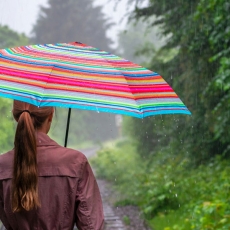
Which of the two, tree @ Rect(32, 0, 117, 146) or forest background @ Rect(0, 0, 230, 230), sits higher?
tree @ Rect(32, 0, 117, 146)

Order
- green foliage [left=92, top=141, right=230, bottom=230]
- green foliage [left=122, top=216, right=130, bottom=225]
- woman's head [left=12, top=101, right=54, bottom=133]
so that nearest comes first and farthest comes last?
woman's head [left=12, top=101, right=54, bottom=133]
green foliage [left=92, top=141, right=230, bottom=230]
green foliage [left=122, top=216, right=130, bottom=225]

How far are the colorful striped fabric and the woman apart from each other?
0.91 ft

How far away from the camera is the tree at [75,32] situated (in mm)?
52122

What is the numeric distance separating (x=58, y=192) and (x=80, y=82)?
79cm

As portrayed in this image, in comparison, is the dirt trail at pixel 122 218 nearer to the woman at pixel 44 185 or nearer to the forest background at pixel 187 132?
the forest background at pixel 187 132

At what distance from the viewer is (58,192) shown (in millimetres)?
2637

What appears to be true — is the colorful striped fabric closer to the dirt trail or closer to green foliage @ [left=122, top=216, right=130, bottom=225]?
the dirt trail

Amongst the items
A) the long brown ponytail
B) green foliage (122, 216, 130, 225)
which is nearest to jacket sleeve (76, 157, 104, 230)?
the long brown ponytail

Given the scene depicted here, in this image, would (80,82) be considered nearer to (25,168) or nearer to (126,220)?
(25,168)

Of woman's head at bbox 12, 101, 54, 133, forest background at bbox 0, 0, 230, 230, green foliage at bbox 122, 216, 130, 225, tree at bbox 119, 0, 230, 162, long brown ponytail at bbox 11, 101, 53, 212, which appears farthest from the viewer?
tree at bbox 119, 0, 230, 162

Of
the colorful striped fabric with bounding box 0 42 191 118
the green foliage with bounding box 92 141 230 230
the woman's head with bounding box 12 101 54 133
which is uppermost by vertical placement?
the colorful striped fabric with bounding box 0 42 191 118

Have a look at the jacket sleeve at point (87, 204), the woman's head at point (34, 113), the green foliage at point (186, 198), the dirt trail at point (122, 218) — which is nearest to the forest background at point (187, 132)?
the green foliage at point (186, 198)

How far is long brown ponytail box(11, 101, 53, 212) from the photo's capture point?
259cm

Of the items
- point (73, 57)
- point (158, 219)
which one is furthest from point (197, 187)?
point (73, 57)
